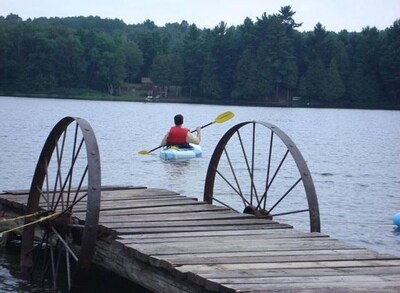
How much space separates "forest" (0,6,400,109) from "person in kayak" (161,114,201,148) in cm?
10998

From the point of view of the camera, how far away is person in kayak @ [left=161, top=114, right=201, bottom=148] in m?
27.0

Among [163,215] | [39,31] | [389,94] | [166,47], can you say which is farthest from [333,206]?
[166,47]

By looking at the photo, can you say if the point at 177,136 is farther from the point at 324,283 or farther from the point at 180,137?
the point at 324,283

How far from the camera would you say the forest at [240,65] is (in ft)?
453

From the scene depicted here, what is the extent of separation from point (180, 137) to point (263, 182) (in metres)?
3.05

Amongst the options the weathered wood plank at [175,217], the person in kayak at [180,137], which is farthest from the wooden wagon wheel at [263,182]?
the person in kayak at [180,137]

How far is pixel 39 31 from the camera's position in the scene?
14638 cm

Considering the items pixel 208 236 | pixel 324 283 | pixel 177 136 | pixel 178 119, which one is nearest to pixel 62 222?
pixel 208 236

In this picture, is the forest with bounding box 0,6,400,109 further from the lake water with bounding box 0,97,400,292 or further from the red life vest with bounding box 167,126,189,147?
the red life vest with bounding box 167,126,189,147

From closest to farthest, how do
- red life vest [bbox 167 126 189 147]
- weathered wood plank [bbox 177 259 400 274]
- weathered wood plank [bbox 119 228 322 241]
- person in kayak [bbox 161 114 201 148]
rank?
weathered wood plank [bbox 177 259 400 274] < weathered wood plank [bbox 119 228 322 241] < person in kayak [bbox 161 114 201 148] < red life vest [bbox 167 126 189 147]

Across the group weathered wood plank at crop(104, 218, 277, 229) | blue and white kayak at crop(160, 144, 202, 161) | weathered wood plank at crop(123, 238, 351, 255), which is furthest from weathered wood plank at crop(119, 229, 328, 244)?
blue and white kayak at crop(160, 144, 202, 161)

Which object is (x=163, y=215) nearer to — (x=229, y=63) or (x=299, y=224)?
(x=299, y=224)

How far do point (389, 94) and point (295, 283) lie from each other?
133 m

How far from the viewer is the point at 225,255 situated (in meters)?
9.03
